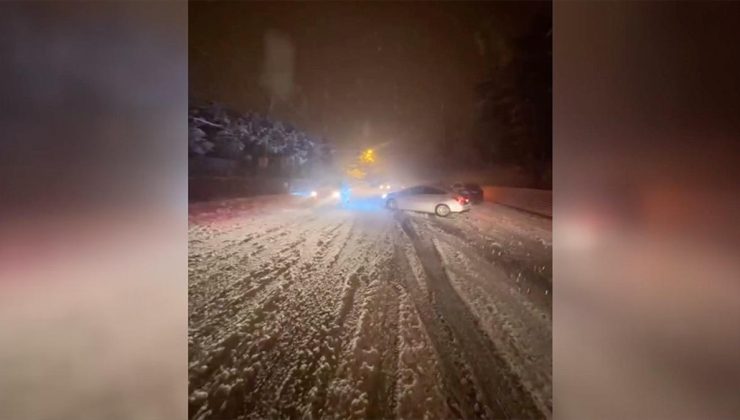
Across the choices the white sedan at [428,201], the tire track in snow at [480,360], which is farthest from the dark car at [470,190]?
the tire track in snow at [480,360]

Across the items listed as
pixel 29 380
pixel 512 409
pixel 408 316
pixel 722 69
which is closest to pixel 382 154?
pixel 408 316

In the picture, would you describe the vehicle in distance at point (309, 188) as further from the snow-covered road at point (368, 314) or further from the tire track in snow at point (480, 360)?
the tire track in snow at point (480, 360)

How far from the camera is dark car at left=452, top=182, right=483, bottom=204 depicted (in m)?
1.22

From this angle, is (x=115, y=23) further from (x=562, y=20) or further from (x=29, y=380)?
(x=562, y=20)

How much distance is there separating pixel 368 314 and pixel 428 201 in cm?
37

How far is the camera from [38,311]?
1.07m

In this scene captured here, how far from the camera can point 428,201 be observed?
4.05 ft

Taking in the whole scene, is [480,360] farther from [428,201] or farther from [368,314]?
[428,201]

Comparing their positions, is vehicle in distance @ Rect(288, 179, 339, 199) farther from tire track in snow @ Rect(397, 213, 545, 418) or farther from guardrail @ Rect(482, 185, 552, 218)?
guardrail @ Rect(482, 185, 552, 218)

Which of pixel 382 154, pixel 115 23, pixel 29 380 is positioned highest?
pixel 115 23

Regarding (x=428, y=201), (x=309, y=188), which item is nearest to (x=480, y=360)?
(x=428, y=201)

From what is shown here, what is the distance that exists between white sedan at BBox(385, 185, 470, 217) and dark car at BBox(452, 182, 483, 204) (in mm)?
13

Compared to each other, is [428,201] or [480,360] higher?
[428,201]

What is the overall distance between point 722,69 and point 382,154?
0.94 m
